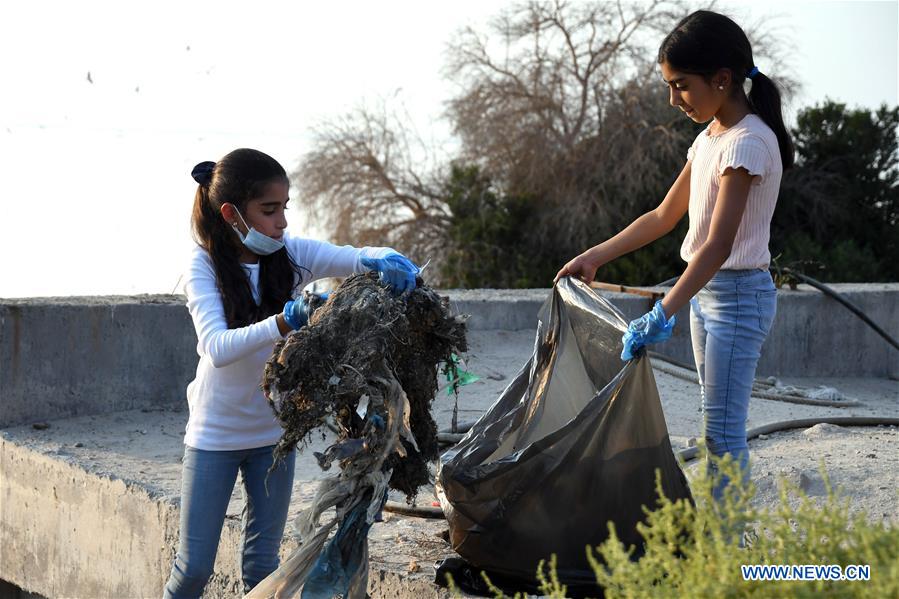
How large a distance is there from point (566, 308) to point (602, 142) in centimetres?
1053

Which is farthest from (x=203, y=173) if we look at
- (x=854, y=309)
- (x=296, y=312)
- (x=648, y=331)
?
(x=854, y=309)

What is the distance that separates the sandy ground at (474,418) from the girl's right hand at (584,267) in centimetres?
52

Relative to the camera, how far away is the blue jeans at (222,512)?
2889mm

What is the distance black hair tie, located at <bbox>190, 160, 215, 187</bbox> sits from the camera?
10.1 feet

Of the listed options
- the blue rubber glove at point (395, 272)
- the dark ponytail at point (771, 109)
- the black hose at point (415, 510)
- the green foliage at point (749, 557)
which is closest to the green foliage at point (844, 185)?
the black hose at point (415, 510)

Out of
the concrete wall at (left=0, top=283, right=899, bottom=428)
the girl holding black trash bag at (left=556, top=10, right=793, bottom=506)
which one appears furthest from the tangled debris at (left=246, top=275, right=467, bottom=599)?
the concrete wall at (left=0, top=283, right=899, bottom=428)

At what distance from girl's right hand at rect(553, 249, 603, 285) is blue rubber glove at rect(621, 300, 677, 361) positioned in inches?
19.3

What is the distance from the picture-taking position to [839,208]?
14008mm

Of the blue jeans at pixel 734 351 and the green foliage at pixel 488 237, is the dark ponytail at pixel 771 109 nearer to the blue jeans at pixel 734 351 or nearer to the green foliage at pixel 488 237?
the blue jeans at pixel 734 351

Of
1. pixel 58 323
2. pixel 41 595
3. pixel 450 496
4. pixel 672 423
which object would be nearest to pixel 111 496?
pixel 41 595

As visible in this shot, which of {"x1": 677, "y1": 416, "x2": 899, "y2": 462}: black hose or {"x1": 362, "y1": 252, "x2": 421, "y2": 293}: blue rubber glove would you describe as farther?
{"x1": 677, "y1": 416, "x2": 899, "y2": 462}: black hose

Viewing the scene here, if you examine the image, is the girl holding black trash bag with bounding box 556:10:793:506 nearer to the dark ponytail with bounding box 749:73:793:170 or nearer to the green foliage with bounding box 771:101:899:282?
the dark ponytail with bounding box 749:73:793:170

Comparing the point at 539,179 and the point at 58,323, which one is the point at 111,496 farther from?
the point at 539,179

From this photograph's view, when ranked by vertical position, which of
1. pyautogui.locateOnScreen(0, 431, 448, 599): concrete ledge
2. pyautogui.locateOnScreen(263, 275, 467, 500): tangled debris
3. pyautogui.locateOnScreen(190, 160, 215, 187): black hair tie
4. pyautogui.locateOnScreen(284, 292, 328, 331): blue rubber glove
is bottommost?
pyautogui.locateOnScreen(0, 431, 448, 599): concrete ledge
